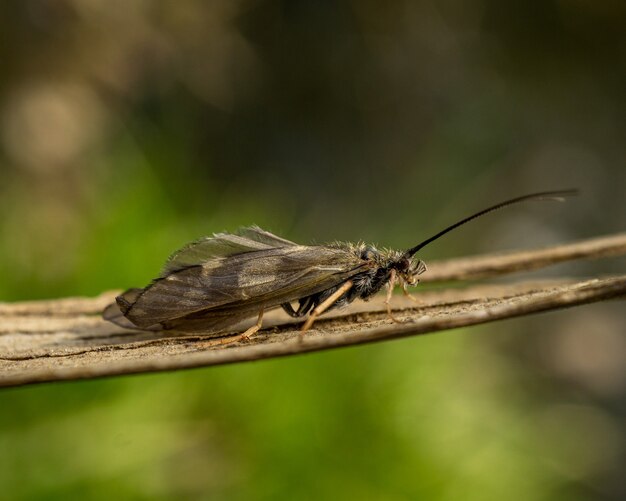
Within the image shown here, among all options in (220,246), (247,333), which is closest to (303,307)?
(247,333)

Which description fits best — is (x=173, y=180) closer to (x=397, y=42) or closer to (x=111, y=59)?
(x=111, y=59)

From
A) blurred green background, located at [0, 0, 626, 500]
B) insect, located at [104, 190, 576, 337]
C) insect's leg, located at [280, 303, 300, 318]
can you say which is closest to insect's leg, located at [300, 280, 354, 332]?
insect, located at [104, 190, 576, 337]

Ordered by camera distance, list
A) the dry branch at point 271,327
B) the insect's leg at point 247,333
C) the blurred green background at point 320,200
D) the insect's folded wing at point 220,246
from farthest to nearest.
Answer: the blurred green background at point 320,200
the insect's folded wing at point 220,246
the insect's leg at point 247,333
the dry branch at point 271,327

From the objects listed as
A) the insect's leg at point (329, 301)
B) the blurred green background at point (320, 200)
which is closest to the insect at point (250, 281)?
the insect's leg at point (329, 301)

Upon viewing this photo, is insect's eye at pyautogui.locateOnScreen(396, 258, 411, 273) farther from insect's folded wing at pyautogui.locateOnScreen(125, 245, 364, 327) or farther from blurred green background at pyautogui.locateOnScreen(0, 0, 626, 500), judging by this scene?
blurred green background at pyautogui.locateOnScreen(0, 0, 626, 500)

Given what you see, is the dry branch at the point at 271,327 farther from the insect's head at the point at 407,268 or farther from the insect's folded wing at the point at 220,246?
the insect's folded wing at the point at 220,246

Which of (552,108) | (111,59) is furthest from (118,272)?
(552,108)
